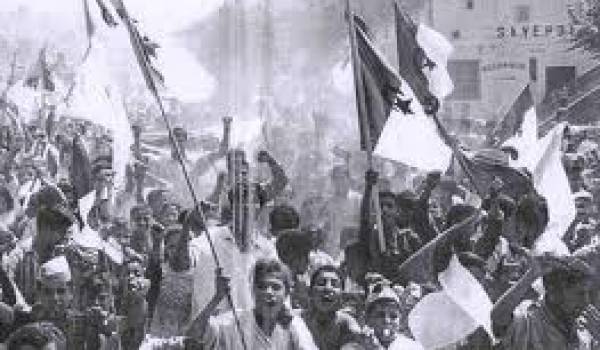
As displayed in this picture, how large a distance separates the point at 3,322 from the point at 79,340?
63cm

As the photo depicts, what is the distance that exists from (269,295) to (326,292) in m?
0.49

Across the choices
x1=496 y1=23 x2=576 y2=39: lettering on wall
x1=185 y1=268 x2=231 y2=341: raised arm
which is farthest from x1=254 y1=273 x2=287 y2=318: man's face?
x1=496 y1=23 x2=576 y2=39: lettering on wall

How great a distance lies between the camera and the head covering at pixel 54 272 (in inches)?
243

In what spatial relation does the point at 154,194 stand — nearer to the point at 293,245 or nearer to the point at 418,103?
the point at 418,103

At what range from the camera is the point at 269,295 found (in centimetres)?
596

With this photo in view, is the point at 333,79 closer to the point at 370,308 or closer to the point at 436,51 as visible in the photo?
the point at 436,51

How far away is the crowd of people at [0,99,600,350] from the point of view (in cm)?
599

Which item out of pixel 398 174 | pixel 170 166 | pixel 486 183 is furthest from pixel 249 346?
pixel 398 174

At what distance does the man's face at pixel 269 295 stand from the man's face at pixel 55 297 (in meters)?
A: 0.91

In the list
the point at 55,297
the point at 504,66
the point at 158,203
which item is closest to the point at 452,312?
the point at 55,297

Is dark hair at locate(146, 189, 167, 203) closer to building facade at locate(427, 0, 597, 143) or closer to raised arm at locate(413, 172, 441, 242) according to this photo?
raised arm at locate(413, 172, 441, 242)

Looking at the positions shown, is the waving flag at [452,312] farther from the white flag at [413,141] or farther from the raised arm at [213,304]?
the white flag at [413,141]

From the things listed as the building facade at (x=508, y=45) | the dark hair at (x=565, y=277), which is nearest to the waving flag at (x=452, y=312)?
the dark hair at (x=565, y=277)

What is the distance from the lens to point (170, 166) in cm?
1168
